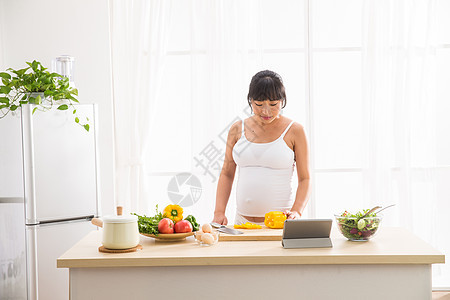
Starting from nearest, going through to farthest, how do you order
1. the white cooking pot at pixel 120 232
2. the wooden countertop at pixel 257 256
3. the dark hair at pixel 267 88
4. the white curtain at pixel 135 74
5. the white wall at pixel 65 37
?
the wooden countertop at pixel 257 256 → the white cooking pot at pixel 120 232 → the dark hair at pixel 267 88 → the white wall at pixel 65 37 → the white curtain at pixel 135 74

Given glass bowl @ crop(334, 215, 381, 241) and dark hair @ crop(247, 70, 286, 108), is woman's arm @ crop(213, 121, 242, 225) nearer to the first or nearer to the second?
dark hair @ crop(247, 70, 286, 108)

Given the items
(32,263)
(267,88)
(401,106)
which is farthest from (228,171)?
(401,106)

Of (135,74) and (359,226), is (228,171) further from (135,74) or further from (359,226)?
(135,74)

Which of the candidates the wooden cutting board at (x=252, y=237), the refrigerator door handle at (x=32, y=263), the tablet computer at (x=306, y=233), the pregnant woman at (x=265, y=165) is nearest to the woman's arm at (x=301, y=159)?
the pregnant woman at (x=265, y=165)

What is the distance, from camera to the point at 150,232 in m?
2.15

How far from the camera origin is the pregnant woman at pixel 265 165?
279 cm

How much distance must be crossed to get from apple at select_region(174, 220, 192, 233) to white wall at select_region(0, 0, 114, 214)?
199cm

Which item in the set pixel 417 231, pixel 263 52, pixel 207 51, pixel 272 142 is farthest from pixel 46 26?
pixel 417 231

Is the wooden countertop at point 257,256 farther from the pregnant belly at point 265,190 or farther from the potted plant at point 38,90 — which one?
the potted plant at point 38,90

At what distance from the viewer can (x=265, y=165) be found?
2.84m

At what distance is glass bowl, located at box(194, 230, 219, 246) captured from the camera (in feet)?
6.79

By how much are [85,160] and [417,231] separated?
257cm

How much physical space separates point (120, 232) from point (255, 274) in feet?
1.73

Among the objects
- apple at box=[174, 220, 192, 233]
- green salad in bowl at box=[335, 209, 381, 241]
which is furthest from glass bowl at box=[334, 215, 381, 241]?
apple at box=[174, 220, 192, 233]
